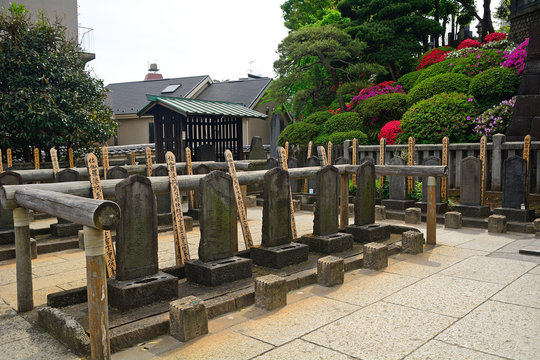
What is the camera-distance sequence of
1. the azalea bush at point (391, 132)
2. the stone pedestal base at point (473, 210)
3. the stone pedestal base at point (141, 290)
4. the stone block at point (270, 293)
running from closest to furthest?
1. the stone pedestal base at point (141, 290)
2. the stone block at point (270, 293)
3. the stone pedestal base at point (473, 210)
4. the azalea bush at point (391, 132)

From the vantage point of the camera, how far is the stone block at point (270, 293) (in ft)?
14.6

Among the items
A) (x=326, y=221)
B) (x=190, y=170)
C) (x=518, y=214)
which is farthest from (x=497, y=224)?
(x=190, y=170)

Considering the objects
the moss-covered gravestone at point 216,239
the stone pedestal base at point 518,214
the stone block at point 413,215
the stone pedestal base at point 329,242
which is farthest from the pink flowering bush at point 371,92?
the moss-covered gravestone at point 216,239

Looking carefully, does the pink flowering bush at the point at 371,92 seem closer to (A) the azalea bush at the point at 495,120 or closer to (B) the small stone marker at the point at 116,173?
(A) the azalea bush at the point at 495,120

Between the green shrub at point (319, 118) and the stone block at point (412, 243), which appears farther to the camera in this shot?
the green shrub at point (319, 118)

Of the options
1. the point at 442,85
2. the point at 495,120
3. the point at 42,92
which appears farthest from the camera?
the point at 442,85

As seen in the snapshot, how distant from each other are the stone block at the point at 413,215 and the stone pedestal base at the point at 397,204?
2.98 feet

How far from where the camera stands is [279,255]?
5621 millimetres

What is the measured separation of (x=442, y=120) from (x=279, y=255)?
9435mm

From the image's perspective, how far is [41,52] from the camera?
1283 cm

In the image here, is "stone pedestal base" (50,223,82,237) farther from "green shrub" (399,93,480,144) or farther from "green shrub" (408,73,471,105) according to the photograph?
"green shrub" (408,73,471,105)

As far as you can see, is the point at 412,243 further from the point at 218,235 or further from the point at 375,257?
the point at 218,235

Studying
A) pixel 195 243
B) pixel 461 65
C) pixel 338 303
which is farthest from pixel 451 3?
pixel 338 303

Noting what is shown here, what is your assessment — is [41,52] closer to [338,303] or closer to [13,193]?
[13,193]
